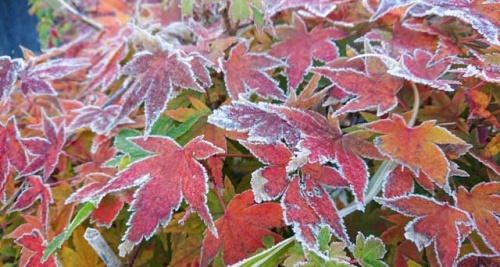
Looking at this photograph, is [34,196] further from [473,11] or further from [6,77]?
[473,11]

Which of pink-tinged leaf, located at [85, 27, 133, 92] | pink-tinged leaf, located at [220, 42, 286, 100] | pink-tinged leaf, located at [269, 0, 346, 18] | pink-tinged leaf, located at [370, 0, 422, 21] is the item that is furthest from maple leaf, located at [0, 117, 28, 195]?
pink-tinged leaf, located at [370, 0, 422, 21]

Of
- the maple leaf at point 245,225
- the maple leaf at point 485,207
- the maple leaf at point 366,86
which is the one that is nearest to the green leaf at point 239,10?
the maple leaf at point 366,86

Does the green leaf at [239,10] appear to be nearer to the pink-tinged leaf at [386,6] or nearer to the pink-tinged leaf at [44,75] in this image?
the pink-tinged leaf at [386,6]

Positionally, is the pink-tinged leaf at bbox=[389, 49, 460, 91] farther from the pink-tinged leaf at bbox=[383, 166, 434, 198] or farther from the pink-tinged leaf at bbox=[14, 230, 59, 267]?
the pink-tinged leaf at bbox=[14, 230, 59, 267]

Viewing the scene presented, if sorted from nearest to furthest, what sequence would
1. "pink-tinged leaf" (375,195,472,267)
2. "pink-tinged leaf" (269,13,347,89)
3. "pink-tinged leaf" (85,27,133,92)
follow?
"pink-tinged leaf" (375,195,472,267)
"pink-tinged leaf" (269,13,347,89)
"pink-tinged leaf" (85,27,133,92)

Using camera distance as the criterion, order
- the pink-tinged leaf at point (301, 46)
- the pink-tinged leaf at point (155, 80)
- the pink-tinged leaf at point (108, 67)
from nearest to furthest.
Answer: the pink-tinged leaf at point (155, 80) < the pink-tinged leaf at point (301, 46) < the pink-tinged leaf at point (108, 67)

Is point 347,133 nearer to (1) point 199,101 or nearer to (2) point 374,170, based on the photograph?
(2) point 374,170
